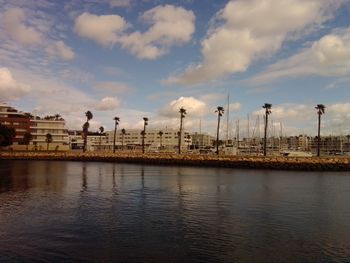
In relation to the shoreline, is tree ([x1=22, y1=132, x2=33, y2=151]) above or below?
above

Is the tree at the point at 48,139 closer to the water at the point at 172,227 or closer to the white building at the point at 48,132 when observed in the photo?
the white building at the point at 48,132

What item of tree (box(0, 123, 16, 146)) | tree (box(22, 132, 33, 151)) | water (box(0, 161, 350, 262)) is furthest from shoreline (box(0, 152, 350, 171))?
water (box(0, 161, 350, 262))

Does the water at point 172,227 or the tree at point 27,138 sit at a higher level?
the tree at point 27,138

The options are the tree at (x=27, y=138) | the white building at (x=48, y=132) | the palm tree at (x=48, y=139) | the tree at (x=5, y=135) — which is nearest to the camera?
the tree at (x=5, y=135)

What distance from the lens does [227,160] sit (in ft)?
359

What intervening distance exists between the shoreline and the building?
1248 inches

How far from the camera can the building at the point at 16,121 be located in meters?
180

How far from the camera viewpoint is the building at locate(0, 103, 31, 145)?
17975 cm

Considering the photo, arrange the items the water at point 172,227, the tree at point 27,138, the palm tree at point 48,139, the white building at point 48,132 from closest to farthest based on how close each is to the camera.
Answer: the water at point 172,227, the tree at point 27,138, the palm tree at point 48,139, the white building at point 48,132

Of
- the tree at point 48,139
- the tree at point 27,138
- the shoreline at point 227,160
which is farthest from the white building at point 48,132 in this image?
the shoreline at point 227,160

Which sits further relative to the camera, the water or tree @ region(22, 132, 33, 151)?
tree @ region(22, 132, 33, 151)

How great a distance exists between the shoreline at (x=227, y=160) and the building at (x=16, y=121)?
31687 mm

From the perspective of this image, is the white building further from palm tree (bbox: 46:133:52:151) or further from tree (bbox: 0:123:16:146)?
tree (bbox: 0:123:16:146)

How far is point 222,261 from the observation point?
62.8 feet
